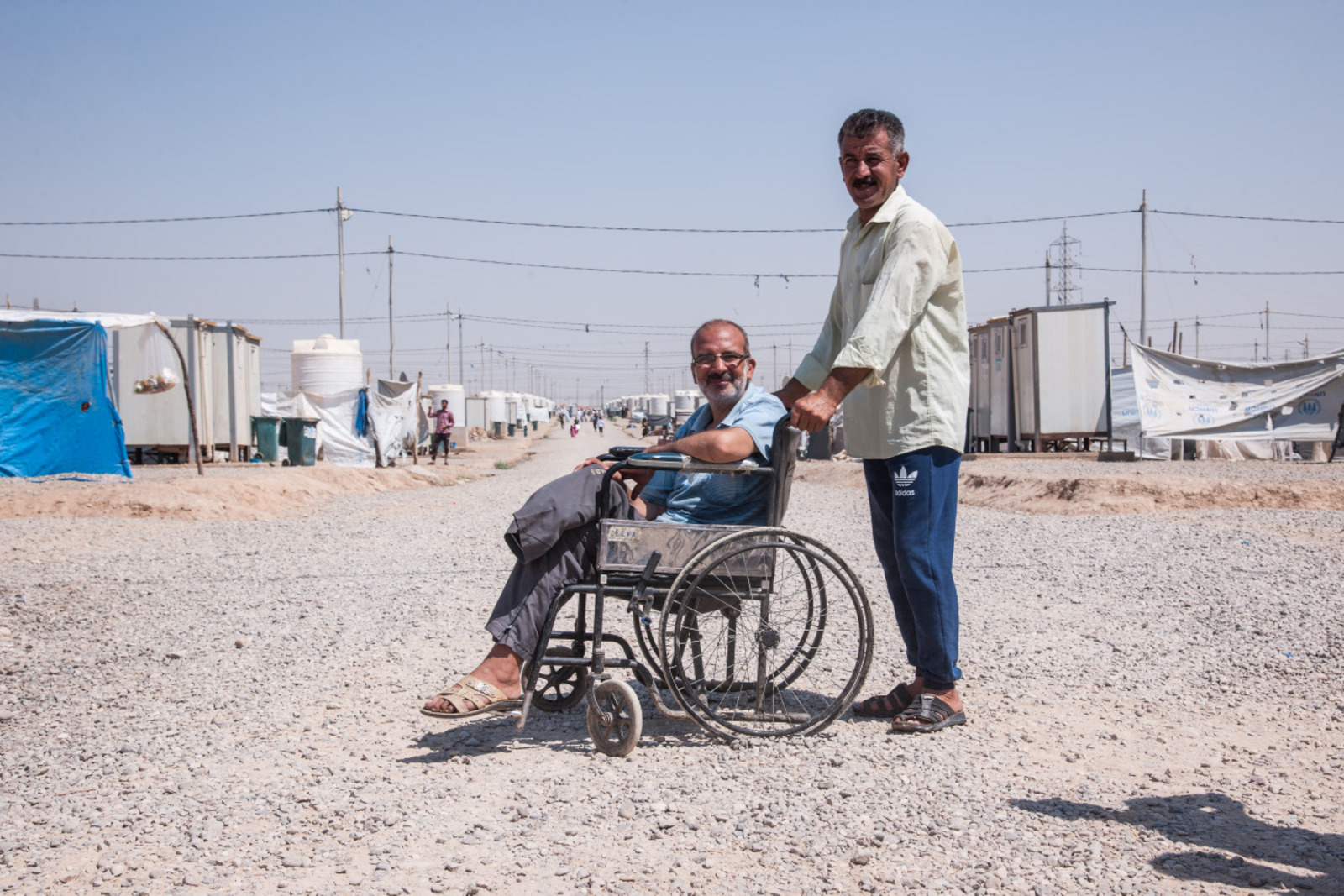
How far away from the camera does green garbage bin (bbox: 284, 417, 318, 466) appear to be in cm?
2328

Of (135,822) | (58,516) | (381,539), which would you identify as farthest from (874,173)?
(58,516)

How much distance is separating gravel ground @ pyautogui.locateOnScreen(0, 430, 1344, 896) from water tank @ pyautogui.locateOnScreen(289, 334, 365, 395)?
23260mm

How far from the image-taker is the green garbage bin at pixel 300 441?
23.3 meters

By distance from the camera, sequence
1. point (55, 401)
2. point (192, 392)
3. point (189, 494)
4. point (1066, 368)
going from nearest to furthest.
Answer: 1. point (189, 494)
2. point (55, 401)
3. point (192, 392)
4. point (1066, 368)

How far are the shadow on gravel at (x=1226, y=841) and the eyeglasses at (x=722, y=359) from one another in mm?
1774

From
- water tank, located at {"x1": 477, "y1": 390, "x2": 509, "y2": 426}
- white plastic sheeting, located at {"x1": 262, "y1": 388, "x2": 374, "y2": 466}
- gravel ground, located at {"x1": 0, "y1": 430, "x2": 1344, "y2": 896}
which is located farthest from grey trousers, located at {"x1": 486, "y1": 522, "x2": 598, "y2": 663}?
water tank, located at {"x1": 477, "y1": 390, "x2": 509, "y2": 426}

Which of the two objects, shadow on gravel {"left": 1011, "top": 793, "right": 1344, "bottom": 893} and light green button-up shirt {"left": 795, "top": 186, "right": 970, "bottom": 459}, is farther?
light green button-up shirt {"left": 795, "top": 186, "right": 970, "bottom": 459}

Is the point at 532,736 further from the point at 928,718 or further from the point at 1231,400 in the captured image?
the point at 1231,400

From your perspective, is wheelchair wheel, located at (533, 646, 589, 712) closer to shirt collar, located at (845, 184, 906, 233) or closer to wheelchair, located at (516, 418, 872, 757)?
wheelchair, located at (516, 418, 872, 757)

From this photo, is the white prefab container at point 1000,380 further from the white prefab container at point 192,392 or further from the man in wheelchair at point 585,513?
the man in wheelchair at point 585,513

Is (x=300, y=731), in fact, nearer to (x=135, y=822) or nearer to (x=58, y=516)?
(x=135, y=822)

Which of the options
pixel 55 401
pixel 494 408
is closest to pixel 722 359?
pixel 55 401

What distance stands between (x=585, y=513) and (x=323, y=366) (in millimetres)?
27389

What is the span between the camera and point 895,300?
11.6ft
